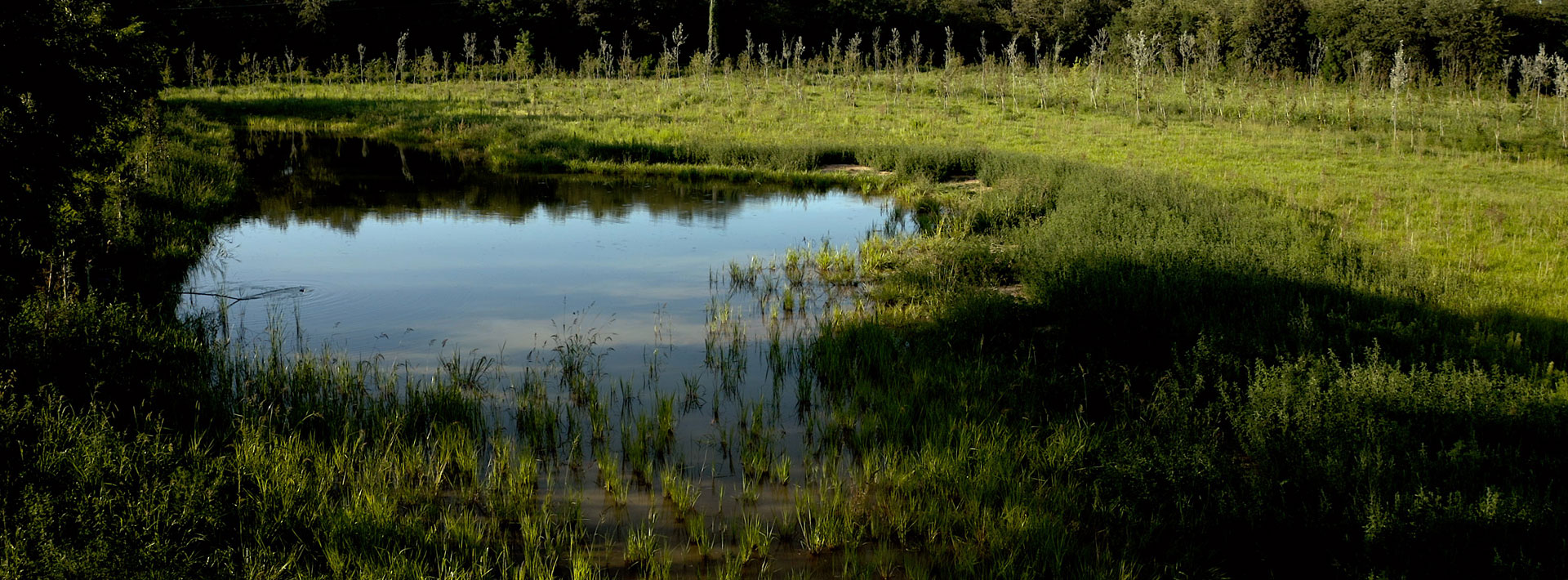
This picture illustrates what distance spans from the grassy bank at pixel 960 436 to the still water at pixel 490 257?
26.5 inches

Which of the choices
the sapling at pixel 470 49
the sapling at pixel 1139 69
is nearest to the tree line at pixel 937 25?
the sapling at pixel 470 49

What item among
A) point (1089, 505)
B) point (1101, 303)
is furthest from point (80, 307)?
point (1101, 303)

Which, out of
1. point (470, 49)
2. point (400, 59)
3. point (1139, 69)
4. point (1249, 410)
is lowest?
point (1249, 410)

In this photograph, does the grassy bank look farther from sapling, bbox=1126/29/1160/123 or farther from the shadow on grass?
sapling, bbox=1126/29/1160/123

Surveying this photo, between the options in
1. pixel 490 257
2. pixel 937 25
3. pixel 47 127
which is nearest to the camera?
pixel 47 127

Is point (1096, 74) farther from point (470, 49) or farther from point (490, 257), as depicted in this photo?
point (490, 257)

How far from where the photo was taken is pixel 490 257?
12336mm

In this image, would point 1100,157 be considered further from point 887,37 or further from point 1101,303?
point 887,37

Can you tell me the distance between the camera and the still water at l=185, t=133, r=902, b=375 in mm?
8570

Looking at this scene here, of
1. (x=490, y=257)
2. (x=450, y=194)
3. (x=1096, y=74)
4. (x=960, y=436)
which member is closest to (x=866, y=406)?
(x=960, y=436)

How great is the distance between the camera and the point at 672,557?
4711 mm

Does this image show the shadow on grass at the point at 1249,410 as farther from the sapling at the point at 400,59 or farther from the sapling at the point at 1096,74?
the sapling at the point at 400,59

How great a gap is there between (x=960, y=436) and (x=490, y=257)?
8045mm

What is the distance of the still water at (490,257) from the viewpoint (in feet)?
28.1
